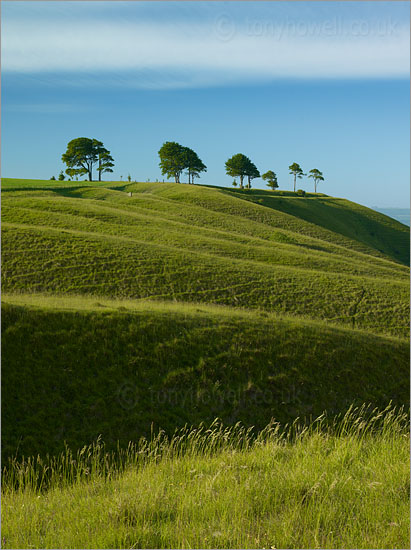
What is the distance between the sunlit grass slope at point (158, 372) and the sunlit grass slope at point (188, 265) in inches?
388

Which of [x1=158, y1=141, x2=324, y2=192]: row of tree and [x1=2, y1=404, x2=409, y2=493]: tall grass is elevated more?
[x1=158, y1=141, x2=324, y2=192]: row of tree

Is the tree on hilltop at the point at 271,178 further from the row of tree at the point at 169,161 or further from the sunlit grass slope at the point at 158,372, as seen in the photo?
the sunlit grass slope at the point at 158,372

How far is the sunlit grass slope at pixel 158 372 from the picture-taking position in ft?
50.4

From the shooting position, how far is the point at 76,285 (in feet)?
107

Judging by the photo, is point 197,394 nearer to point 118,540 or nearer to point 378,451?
point 378,451

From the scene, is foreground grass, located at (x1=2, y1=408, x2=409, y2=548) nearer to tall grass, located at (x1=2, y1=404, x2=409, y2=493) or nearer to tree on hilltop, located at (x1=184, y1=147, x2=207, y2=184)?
tall grass, located at (x1=2, y1=404, x2=409, y2=493)

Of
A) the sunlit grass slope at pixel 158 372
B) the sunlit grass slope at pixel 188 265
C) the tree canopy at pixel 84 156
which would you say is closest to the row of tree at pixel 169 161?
the tree canopy at pixel 84 156

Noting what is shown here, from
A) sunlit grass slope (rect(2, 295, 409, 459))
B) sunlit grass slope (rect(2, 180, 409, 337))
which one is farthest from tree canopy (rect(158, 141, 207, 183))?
sunlit grass slope (rect(2, 295, 409, 459))

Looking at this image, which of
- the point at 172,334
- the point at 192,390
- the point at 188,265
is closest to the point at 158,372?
the point at 192,390

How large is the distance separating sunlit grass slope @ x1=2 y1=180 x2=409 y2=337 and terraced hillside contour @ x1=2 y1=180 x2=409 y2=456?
20cm

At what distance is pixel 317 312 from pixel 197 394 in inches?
789

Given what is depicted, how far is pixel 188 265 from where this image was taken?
133 ft

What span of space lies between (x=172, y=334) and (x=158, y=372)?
9.95 ft

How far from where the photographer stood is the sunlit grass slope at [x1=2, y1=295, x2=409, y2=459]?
15.4 metres
